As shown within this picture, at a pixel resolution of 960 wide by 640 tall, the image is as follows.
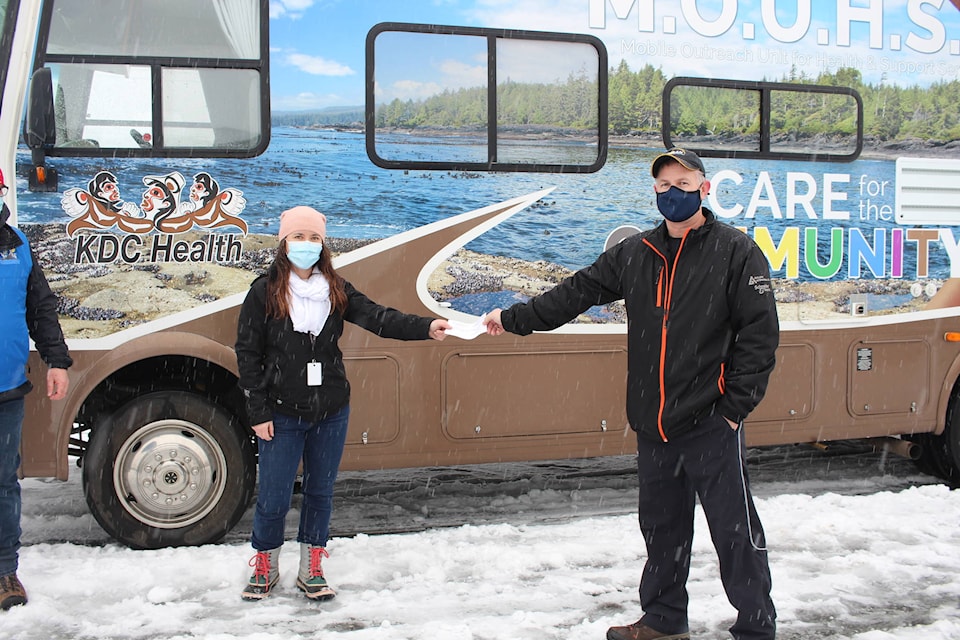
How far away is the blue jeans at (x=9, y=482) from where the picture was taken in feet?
12.5

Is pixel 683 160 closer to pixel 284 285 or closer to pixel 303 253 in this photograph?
pixel 303 253

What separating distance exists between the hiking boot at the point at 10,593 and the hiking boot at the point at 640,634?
262cm

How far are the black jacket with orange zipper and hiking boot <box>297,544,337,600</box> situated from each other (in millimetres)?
1665

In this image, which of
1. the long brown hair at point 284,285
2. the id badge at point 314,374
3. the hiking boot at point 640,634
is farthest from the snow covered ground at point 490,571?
the long brown hair at point 284,285

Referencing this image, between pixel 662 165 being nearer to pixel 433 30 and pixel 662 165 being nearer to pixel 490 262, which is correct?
pixel 490 262

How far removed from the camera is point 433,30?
4.71 meters

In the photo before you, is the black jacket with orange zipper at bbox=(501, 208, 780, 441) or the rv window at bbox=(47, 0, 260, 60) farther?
the rv window at bbox=(47, 0, 260, 60)

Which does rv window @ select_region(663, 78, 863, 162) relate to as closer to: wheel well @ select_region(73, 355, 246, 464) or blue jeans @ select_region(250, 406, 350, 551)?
blue jeans @ select_region(250, 406, 350, 551)

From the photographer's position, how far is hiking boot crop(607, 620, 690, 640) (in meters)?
3.45

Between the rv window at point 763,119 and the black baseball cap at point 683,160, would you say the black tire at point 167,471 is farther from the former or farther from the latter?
the rv window at point 763,119

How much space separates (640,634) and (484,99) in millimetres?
2888

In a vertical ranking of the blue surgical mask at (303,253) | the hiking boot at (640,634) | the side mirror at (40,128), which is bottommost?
the hiking boot at (640,634)

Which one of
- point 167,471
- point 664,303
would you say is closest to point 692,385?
point 664,303

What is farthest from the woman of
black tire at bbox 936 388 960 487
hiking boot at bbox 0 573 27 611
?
black tire at bbox 936 388 960 487
